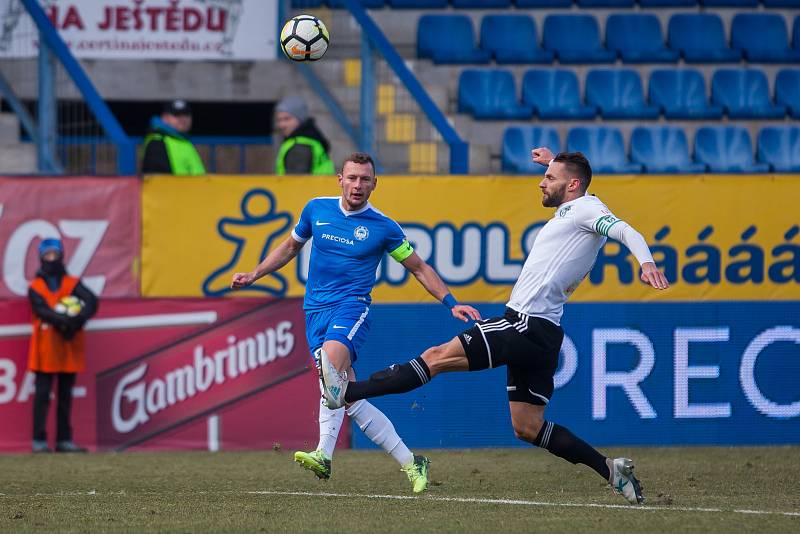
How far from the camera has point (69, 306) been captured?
36.6 ft

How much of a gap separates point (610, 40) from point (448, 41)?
1.89 meters

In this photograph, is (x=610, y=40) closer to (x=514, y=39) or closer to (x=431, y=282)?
(x=514, y=39)

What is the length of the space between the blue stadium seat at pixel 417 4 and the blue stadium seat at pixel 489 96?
1.07 metres

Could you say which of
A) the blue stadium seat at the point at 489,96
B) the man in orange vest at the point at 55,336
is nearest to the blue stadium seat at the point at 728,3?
the blue stadium seat at the point at 489,96

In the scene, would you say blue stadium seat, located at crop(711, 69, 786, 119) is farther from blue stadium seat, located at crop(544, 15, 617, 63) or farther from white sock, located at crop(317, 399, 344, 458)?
white sock, located at crop(317, 399, 344, 458)

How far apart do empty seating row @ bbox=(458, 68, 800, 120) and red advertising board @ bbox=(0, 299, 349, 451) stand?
4.95m

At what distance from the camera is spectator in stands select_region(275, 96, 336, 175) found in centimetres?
1168

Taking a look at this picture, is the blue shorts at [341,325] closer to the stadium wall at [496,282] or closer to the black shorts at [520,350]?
the black shorts at [520,350]

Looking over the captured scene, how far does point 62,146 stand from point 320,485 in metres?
5.32

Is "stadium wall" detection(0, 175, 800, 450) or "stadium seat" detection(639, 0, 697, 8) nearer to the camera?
"stadium wall" detection(0, 175, 800, 450)

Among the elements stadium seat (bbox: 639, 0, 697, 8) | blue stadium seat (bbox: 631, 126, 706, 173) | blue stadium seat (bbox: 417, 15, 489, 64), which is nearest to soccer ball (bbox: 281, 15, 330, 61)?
blue stadium seat (bbox: 417, 15, 489, 64)

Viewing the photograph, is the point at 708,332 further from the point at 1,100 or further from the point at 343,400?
the point at 1,100

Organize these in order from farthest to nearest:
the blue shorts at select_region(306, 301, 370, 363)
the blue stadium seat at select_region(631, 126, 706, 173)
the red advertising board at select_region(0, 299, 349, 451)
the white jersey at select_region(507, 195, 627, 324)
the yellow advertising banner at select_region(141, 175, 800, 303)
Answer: the blue stadium seat at select_region(631, 126, 706, 173)
the yellow advertising banner at select_region(141, 175, 800, 303)
the red advertising board at select_region(0, 299, 349, 451)
the blue shorts at select_region(306, 301, 370, 363)
the white jersey at select_region(507, 195, 627, 324)

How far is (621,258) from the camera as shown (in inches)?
459
